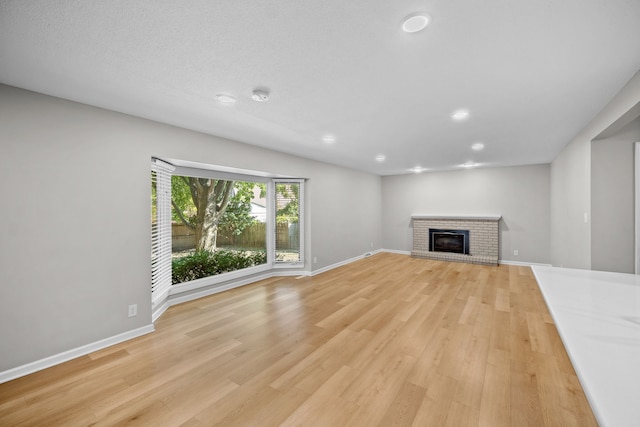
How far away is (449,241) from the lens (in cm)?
690

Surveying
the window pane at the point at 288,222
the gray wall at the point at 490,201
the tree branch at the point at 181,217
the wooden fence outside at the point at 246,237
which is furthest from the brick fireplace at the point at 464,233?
the tree branch at the point at 181,217

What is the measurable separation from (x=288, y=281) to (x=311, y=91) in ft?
11.8

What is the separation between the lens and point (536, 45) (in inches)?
63.4

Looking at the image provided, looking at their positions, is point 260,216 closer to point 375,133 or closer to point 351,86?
point 375,133

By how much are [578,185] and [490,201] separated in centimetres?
306

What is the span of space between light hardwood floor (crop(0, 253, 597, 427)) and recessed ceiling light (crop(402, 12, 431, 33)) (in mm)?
2448

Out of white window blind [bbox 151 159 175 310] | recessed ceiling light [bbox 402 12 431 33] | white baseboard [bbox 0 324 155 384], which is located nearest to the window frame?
white window blind [bbox 151 159 175 310]

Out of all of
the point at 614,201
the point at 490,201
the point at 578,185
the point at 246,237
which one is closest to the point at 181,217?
the point at 246,237

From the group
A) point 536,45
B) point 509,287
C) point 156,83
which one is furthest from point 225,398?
point 509,287

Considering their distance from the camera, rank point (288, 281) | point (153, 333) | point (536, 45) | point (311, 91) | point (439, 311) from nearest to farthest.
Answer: point (536, 45), point (311, 91), point (153, 333), point (439, 311), point (288, 281)

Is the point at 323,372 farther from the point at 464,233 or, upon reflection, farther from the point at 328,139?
the point at 464,233

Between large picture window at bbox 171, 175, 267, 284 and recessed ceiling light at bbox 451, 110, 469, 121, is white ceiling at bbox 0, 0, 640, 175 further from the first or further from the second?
large picture window at bbox 171, 175, 267, 284

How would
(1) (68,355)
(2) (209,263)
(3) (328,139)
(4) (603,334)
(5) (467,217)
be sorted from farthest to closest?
(5) (467,217) → (2) (209,263) → (3) (328,139) → (1) (68,355) → (4) (603,334)

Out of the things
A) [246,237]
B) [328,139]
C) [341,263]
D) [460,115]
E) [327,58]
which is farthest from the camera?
[341,263]
